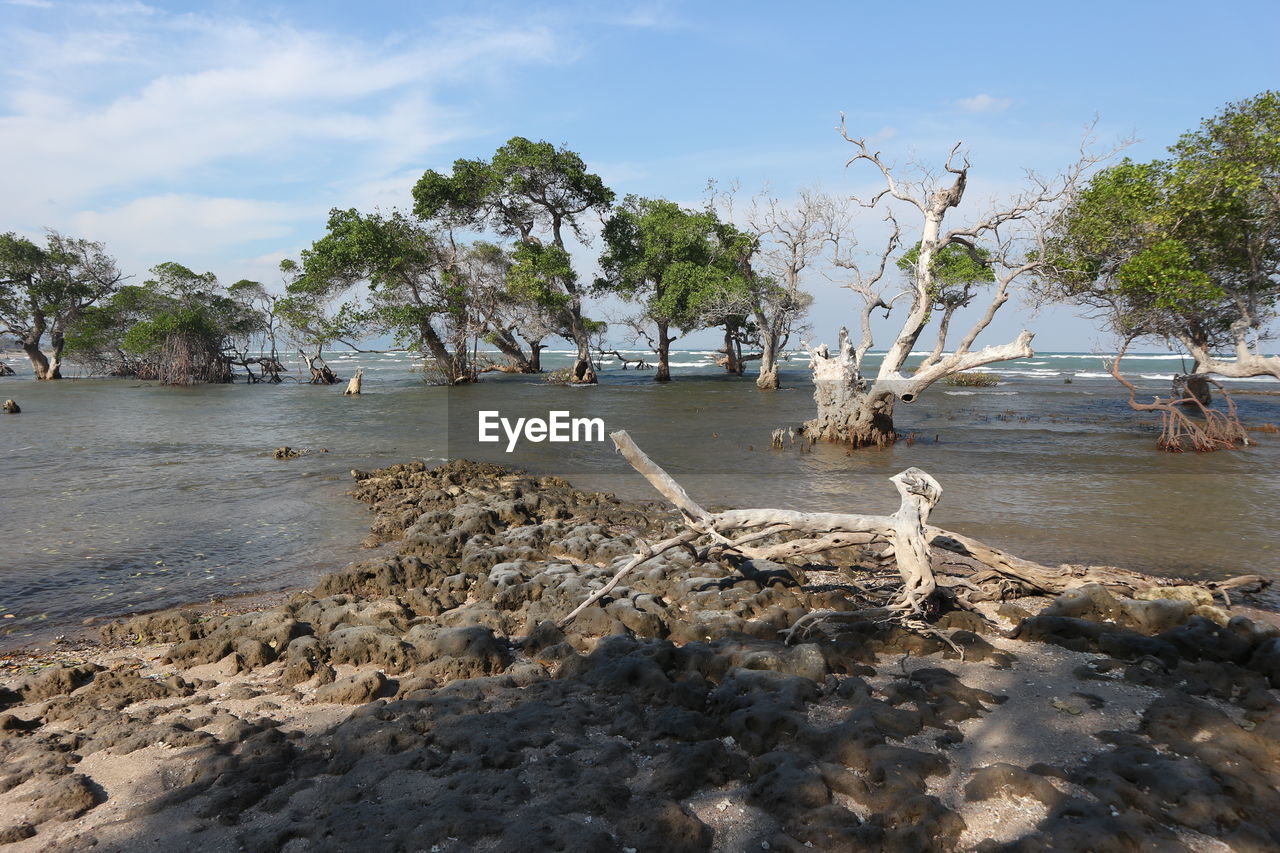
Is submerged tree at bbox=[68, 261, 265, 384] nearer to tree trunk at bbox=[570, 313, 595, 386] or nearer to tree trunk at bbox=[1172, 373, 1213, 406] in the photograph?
tree trunk at bbox=[570, 313, 595, 386]

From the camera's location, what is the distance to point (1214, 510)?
9.82m

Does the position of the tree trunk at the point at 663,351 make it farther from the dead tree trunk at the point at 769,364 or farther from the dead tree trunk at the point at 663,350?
the dead tree trunk at the point at 769,364

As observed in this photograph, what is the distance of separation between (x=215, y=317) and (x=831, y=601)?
144 feet

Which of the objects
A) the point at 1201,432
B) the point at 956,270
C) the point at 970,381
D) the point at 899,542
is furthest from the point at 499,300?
the point at 899,542

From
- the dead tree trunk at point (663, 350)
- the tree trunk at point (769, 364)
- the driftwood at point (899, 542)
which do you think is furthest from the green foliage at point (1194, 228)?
the dead tree trunk at point (663, 350)

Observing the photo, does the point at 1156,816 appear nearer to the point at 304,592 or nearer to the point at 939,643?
the point at 939,643

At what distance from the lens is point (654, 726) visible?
12.7ft

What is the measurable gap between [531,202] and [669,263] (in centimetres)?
A: 767

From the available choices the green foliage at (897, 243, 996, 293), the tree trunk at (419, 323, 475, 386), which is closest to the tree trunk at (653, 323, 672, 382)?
the tree trunk at (419, 323, 475, 386)

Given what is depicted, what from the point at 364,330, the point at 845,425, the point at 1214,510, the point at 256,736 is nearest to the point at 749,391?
the point at 845,425

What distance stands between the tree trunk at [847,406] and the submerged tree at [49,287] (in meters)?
43.1

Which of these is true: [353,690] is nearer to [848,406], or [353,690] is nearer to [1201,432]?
[848,406]

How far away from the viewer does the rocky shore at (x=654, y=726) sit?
10.0ft

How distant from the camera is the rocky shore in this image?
306cm
